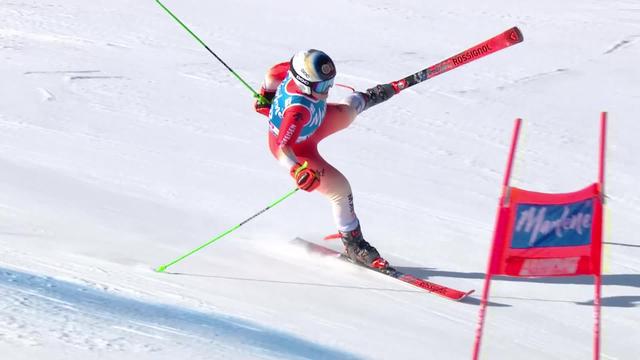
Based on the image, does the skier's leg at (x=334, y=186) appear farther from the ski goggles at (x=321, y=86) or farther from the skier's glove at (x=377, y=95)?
the skier's glove at (x=377, y=95)

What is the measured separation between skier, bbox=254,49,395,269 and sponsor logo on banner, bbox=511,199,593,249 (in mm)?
1681

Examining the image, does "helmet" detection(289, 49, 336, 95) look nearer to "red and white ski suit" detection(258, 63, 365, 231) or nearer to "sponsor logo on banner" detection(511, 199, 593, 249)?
"red and white ski suit" detection(258, 63, 365, 231)

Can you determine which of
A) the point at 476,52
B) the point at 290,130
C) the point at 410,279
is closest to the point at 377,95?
the point at 476,52

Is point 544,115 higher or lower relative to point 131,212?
higher

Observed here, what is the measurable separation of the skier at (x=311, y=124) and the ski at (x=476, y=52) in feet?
1.57

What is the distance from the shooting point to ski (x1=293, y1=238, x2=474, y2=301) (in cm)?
641

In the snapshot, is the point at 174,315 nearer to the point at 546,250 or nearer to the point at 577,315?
the point at 546,250

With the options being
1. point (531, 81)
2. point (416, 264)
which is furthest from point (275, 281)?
point (531, 81)

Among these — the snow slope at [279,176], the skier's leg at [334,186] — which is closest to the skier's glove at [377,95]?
the skier's leg at [334,186]

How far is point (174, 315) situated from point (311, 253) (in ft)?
7.59

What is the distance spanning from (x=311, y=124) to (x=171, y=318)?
7.13ft

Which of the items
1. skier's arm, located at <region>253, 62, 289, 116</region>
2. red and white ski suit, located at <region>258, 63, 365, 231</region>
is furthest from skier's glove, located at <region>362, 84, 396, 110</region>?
skier's arm, located at <region>253, 62, 289, 116</region>

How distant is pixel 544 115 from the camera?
35.0ft

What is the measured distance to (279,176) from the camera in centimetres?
859
